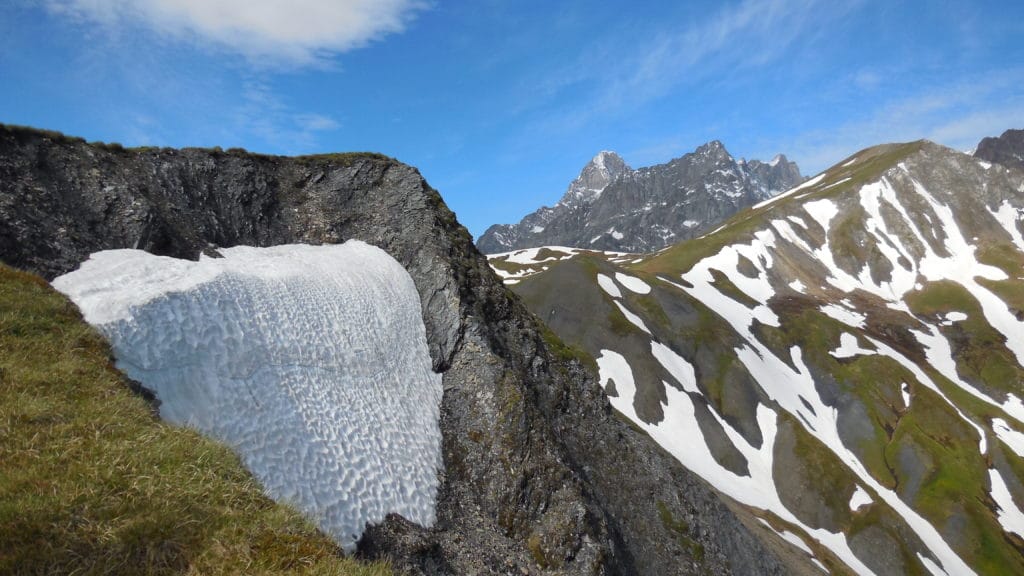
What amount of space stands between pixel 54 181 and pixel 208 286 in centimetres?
913

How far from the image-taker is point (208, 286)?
19.3 meters

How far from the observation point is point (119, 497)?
8.88m

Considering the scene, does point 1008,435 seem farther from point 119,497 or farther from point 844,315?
point 119,497

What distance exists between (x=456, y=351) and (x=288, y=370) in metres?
10.4

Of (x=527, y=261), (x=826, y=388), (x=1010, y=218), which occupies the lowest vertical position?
(x=826, y=388)

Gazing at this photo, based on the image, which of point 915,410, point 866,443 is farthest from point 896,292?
point 866,443

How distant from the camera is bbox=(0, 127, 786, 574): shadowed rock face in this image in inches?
814

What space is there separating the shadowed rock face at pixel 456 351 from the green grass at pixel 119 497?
294 inches

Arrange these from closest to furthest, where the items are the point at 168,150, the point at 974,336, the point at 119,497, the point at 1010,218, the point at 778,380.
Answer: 1. the point at 119,497
2. the point at 168,150
3. the point at 778,380
4. the point at 974,336
5. the point at 1010,218

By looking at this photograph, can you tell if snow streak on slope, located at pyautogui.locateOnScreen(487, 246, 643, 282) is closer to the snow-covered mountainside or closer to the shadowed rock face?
the snow-covered mountainside

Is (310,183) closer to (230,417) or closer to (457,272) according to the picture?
(457,272)

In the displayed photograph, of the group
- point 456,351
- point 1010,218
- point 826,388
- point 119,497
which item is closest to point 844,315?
point 826,388

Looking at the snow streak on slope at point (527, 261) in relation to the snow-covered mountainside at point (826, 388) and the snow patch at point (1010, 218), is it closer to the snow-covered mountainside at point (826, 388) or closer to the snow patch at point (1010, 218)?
the snow-covered mountainside at point (826, 388)

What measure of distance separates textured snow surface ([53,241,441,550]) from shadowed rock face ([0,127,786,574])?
1.42 meters
